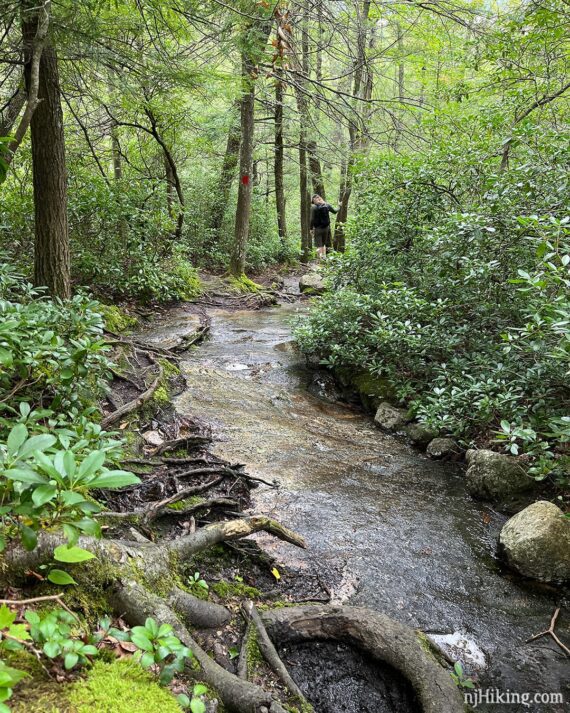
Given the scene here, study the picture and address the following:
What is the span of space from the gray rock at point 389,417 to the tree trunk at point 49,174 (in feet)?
14.4

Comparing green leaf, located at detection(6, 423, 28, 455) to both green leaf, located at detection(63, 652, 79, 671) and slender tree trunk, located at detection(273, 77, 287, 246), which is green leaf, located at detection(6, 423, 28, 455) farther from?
slender tree trunk, located at detection(273, 77, 287, 246)

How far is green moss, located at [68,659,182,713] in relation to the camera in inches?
52.6

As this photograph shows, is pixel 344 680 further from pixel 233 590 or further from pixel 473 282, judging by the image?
pixel 473 282

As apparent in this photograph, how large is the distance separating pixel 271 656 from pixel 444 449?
3.75 metres

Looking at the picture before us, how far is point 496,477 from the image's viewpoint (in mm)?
4430

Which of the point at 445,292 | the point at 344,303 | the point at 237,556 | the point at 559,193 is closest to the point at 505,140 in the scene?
the point at 559,193

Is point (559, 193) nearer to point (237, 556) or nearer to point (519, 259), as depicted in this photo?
point (519, 259)

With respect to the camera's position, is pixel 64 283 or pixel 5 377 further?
pixel 64 283

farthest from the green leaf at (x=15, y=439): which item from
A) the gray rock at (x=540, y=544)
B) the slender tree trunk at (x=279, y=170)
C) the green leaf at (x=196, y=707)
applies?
the slender tree trunk at (x=279, y=170)

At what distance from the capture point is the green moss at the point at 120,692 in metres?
1.34

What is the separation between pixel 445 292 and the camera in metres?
6.23

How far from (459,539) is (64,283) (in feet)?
17.0

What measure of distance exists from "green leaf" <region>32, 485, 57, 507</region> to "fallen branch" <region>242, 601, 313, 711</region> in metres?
1.44

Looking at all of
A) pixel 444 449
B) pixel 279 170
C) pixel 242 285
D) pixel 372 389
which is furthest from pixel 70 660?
pixel 279 170
